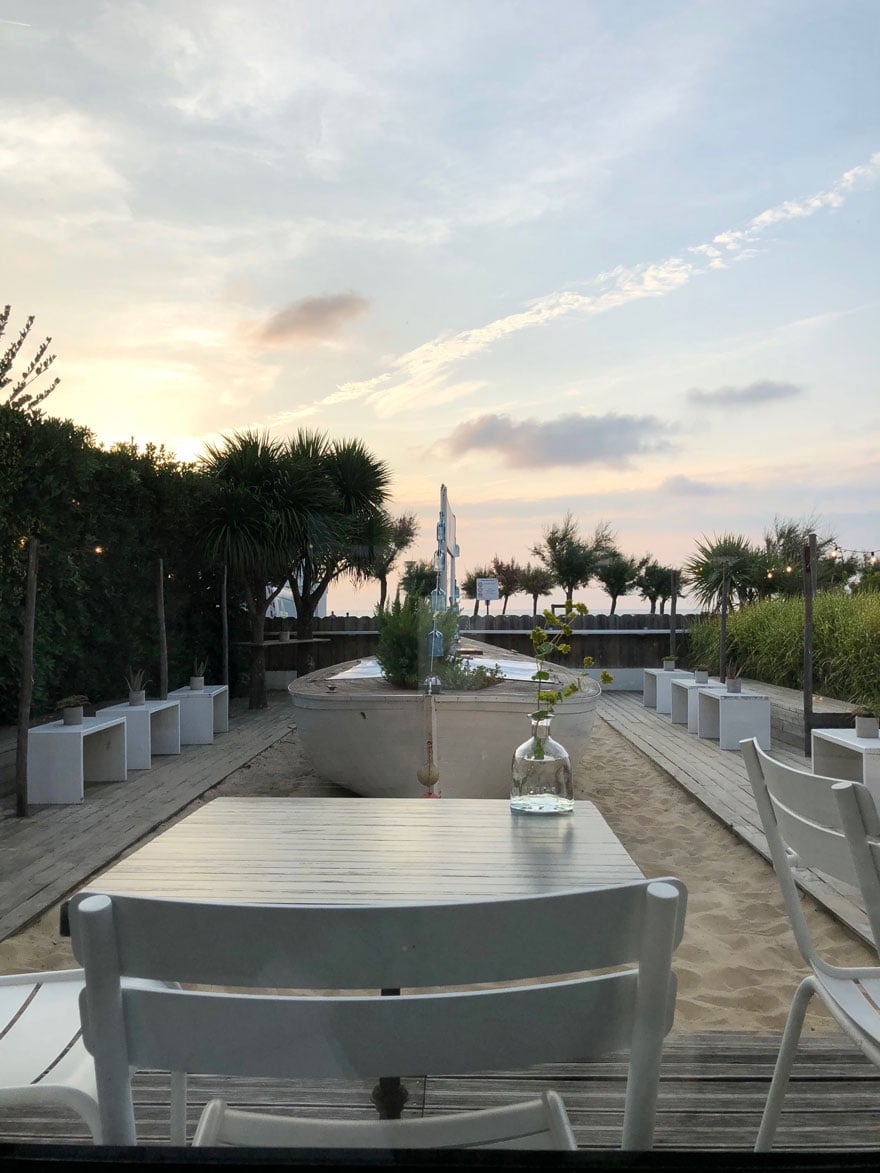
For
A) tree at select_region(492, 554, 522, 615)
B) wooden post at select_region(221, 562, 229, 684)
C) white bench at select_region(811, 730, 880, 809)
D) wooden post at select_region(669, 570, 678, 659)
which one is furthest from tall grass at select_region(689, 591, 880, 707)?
wooden post at select_region(221, 562, 229, 684)

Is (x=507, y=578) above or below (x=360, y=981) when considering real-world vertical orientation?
above

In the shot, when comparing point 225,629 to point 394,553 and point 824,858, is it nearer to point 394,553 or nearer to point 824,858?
point 394,553

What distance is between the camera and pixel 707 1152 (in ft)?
1.78

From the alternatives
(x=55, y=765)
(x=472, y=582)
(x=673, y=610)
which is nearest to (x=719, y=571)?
(x=673, y=610)

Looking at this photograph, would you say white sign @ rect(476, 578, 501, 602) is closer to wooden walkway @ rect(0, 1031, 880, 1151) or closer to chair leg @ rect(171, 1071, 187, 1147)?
wooden walkway @ rect(0, 1031, 880, 1151)

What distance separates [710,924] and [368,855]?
184 centimetres

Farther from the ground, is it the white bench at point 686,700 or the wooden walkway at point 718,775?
the white bench at point 686,700

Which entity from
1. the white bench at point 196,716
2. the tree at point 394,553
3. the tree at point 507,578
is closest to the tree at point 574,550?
the tree at point 507,578

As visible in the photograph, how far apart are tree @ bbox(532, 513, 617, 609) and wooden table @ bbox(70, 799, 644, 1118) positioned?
Answer: 345 inches

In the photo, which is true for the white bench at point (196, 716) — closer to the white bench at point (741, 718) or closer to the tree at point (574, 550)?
the white bench at point (741, 718)

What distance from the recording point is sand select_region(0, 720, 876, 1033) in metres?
2.17

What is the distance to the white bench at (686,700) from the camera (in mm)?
7332

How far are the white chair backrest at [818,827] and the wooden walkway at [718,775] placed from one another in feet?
3.23

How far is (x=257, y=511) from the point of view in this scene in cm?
844
